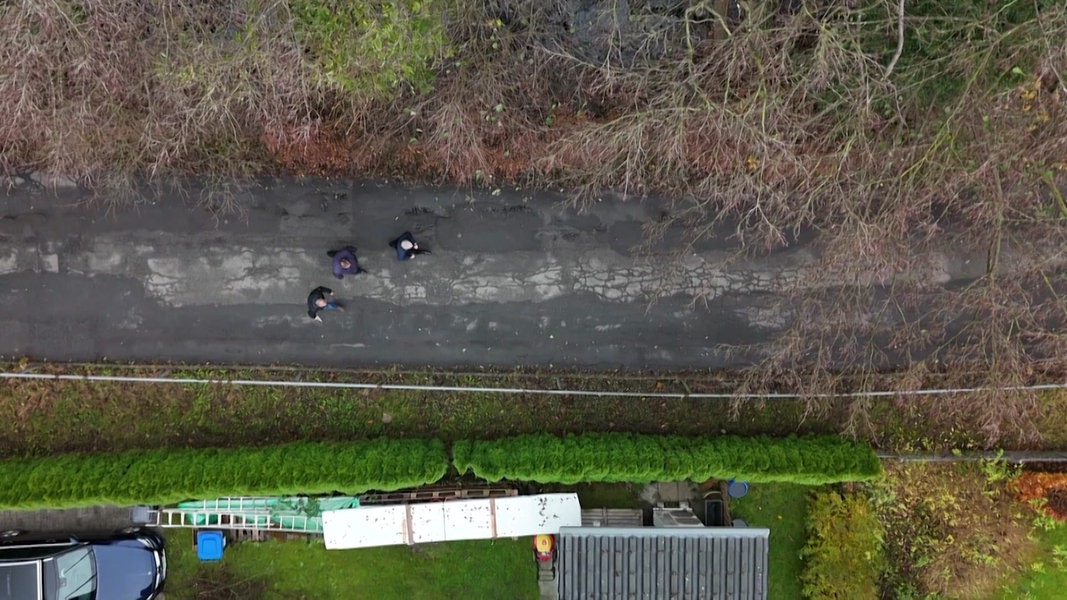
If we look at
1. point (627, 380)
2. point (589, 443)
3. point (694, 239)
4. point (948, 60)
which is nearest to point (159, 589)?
point (589, 443)

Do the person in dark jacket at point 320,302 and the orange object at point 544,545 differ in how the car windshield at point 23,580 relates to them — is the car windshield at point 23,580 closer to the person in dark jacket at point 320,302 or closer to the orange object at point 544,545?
the person in dark jacket at point 320,302

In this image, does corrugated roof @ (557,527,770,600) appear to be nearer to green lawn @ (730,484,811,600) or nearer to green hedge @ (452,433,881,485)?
green hedge @ (452,433,881,485)

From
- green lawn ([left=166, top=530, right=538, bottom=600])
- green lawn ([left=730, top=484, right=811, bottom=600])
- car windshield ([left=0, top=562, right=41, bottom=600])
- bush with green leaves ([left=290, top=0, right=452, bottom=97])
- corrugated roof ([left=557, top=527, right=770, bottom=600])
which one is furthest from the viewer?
green lawn ([left=730, top=484, right=811, bottom=600])

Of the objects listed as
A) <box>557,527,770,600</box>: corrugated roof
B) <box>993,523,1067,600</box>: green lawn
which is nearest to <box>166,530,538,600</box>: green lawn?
<box>557,527,770,600</box>: corrugated roof

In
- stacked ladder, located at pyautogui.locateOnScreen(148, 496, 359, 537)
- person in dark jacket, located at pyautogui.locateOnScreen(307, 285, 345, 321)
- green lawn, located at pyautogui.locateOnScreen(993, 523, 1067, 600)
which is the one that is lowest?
green lawn, located at pyautogui.locateOnScreen(993, 523, 1067, 600)

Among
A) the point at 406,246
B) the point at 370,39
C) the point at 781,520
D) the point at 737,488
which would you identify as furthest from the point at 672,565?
the point at 370,39

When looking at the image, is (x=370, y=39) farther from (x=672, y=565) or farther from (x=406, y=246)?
(x=672, y=565)

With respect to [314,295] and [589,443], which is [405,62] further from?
[589,443]
